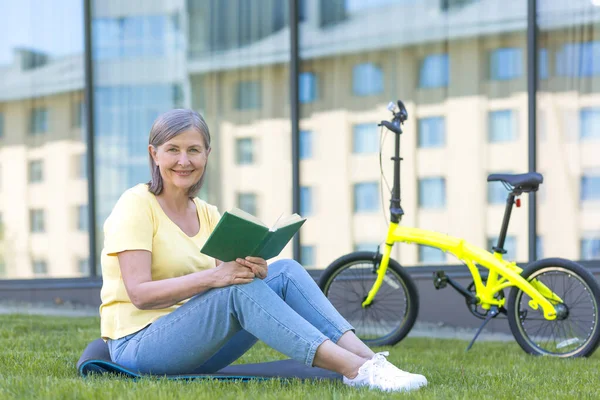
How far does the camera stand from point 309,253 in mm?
6867

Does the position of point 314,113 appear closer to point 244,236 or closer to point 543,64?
point 543,64

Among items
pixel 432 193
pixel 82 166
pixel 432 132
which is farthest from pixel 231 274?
pixel 82 166

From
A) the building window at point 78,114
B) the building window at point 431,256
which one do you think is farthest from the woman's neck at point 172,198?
the building window at point 78,114

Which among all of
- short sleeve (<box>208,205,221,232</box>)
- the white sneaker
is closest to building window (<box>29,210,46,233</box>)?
short sleeve (<box>208,205,221,232</box>)

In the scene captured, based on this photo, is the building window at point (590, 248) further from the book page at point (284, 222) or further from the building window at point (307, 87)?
the book page at point (284, 222)

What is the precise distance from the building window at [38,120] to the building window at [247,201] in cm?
214

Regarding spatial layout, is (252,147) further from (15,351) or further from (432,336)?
(15,351)

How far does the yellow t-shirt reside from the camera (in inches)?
115

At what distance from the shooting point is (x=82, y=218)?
745cm

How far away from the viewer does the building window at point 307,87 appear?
6.98 m

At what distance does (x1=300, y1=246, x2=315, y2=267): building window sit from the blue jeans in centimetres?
370

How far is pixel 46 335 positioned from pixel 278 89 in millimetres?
3269

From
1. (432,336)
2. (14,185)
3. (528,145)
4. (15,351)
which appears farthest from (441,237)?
(14,185)

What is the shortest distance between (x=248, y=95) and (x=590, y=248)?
330cm
